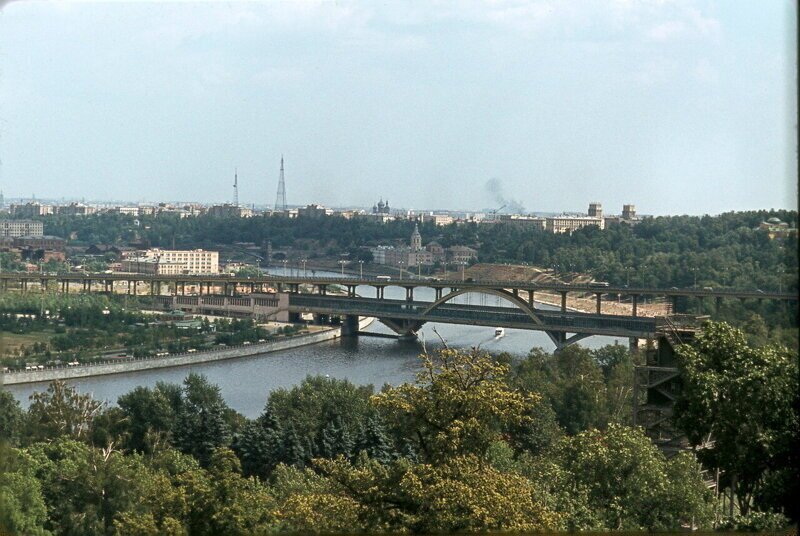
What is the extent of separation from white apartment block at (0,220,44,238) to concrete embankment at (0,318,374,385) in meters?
13.0

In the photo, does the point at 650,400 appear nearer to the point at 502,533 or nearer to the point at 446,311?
the point at 502,533

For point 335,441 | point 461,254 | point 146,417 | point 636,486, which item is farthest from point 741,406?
point 461,254

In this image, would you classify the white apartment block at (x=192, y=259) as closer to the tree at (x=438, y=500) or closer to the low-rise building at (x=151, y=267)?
the low-rise building at (x=151, y=267)

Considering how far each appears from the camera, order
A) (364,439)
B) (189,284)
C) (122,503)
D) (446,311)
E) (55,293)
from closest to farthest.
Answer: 1. (122,503)
2. (364,439)
3. (446,311)
4. (55,293)
5. (189,284)

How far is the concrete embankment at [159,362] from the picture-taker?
8266 mm

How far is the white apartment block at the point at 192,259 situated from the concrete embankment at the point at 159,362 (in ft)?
26.3

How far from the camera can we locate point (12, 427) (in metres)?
5.00

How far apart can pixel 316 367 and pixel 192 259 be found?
10766mm

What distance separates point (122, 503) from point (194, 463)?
890mm

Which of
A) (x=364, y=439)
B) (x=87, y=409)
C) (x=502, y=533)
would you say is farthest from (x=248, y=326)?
(x=502, y=533)

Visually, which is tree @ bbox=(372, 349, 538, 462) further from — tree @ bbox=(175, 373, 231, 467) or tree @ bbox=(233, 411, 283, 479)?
tree @ bbox=(175, 373, 231, 467)

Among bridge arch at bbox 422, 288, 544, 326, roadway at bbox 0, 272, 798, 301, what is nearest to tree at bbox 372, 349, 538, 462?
roadway at bbox 0, 272, 798, 301

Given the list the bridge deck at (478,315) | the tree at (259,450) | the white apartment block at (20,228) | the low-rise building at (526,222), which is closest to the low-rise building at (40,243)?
the white apartment block at (20,228)

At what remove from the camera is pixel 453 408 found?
2291 mm
